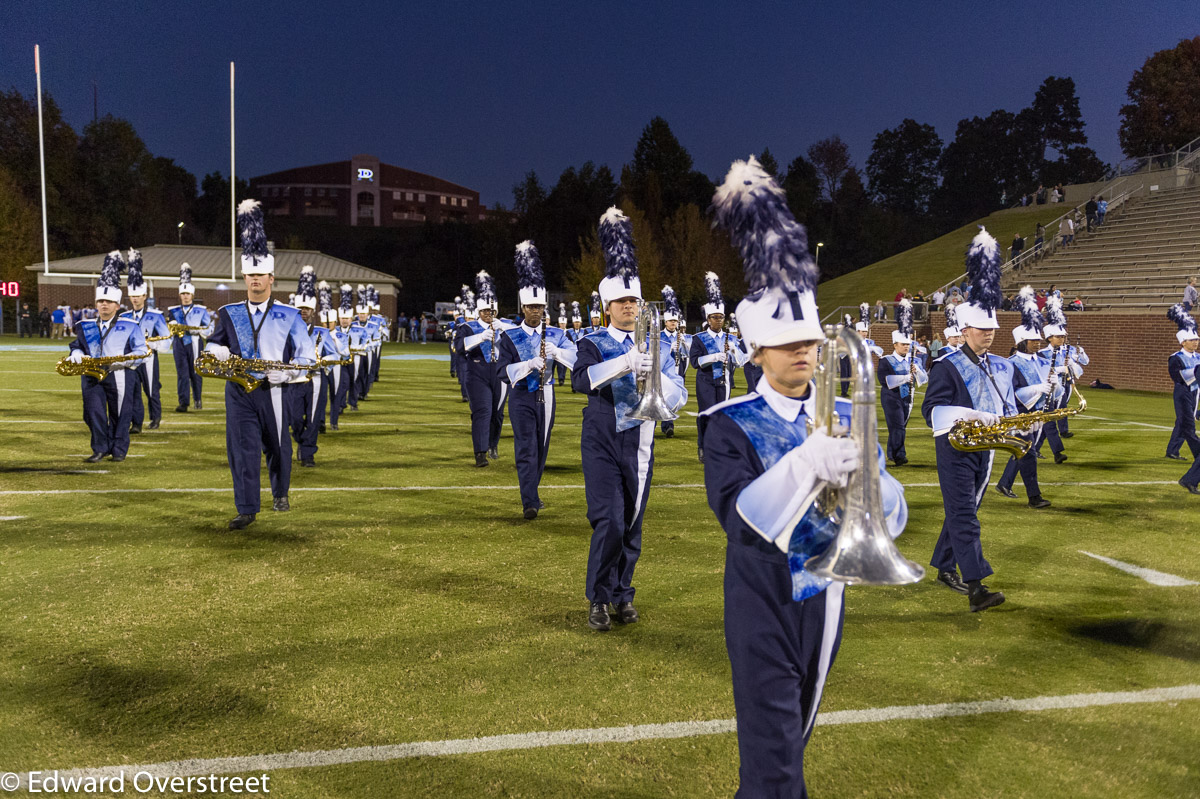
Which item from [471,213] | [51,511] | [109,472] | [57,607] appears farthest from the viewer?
[471,213]

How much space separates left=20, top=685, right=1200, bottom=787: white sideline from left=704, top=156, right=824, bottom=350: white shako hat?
6.34ft

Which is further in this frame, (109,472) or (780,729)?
(109,472)

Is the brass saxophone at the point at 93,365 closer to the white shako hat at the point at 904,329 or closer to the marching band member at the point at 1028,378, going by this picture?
the marching band member at the point at 1028,378

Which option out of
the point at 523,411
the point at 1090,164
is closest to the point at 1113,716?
the point at 523,411

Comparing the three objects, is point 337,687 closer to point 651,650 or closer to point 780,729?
point 651,650

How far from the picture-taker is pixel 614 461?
506 centimetres

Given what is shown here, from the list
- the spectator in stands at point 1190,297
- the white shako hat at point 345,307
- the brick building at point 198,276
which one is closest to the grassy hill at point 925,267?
the spectator in stands at point 1190,297

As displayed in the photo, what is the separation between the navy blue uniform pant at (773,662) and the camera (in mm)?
2443

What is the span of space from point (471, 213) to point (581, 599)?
113657 mm

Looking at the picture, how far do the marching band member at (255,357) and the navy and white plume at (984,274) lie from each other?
16.9 ft

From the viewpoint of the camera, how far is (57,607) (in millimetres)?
5180

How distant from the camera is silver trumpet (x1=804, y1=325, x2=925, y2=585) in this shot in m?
2.14

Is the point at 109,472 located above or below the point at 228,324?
below

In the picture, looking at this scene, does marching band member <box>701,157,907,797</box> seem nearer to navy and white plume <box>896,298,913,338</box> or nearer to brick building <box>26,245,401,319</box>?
navy and white plume <box>896,298,913,338</box>
